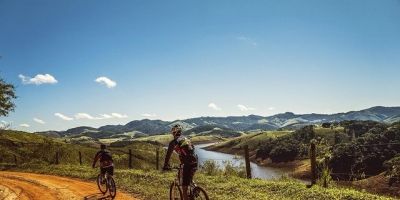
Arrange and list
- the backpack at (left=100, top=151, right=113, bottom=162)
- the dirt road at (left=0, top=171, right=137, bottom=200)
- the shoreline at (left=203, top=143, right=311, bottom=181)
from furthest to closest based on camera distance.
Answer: the shoreline at (left=203, top=143, right=311, bottom=181) → the dirt road at (left=0, top=171, right=137, bottom=200) → the backpack at (left=100, top=151, right=113, bottom=162)

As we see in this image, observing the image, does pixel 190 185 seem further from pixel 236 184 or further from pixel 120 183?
pixel 120 183

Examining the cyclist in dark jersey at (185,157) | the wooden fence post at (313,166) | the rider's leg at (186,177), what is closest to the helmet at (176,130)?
the cyclist in dark jersey at (185,157)

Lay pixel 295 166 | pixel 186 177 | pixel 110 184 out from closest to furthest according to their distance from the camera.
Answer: pixel 186 177 → pixel 110 184 → pixel 295 166

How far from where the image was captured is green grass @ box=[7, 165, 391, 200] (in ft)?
51.1

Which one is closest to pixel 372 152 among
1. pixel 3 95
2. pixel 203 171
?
pixel 203 171

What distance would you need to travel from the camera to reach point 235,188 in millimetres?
18625

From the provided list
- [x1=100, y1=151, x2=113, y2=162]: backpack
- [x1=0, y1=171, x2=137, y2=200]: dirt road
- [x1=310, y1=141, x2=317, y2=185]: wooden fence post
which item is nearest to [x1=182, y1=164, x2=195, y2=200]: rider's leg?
[x1=0, y1=171, x2=137, y2=200]: dirt road

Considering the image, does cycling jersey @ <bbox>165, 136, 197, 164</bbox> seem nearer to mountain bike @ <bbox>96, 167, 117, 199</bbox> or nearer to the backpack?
mountain bike @ <bbox>96, 167, 117, 199</bbox>

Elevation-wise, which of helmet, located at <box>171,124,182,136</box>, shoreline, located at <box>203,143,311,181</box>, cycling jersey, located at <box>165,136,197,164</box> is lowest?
shoreline, located at <box>203,143,311,181</box>

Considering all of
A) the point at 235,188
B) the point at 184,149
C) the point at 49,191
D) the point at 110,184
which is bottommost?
the point at 49,191

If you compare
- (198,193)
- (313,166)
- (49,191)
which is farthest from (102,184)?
(313,166)

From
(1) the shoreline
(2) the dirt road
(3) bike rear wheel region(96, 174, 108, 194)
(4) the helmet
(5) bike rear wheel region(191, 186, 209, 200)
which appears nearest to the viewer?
(5) bike rear wheel region(191, 186, 209, 200)

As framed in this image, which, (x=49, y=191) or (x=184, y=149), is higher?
(x=184, y=149)

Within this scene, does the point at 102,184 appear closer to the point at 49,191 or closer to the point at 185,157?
the point at 49,191
